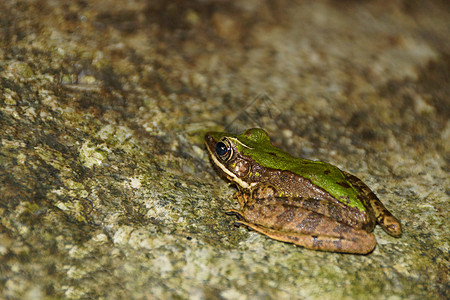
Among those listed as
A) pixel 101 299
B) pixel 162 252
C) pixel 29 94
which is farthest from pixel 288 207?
pixel 29 94

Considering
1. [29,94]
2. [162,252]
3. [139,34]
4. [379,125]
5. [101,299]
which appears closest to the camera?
[101,299]

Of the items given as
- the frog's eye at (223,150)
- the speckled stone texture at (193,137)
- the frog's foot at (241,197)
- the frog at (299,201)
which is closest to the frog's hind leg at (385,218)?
the frog at (299,201)

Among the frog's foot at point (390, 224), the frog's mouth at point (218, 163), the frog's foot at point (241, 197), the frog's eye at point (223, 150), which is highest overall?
the frog's foot at point (390, 224)

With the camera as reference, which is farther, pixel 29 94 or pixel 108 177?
pixel 29 94

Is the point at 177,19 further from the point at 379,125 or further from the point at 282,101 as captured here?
the point at 379,125

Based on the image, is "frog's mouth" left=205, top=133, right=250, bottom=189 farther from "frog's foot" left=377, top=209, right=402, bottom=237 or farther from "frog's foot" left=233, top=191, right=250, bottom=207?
"frog's foot" left=377, top=209, right=402, bottom=237

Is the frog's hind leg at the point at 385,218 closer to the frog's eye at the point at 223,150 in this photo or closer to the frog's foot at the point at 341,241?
the frog's foot at the point at 341,241
